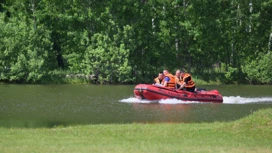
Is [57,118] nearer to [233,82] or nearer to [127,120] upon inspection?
[127,120]

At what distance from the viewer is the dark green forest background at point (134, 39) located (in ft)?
149

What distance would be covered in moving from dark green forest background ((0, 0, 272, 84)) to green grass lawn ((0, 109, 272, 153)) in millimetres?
26410

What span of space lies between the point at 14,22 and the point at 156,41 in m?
10.7

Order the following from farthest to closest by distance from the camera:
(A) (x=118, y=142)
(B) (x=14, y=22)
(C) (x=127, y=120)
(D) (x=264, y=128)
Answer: (B) (x=14, y=22), (C) (x=127, y=120), (D) (x=264, y=128), (A) (x=118, y=142)

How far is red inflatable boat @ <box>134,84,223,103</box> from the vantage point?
3156 cm

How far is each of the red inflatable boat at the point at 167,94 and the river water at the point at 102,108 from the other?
0.34 metres

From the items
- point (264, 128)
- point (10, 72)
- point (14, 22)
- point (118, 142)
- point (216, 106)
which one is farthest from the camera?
point (14, 22)

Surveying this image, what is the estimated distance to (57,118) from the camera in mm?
23406

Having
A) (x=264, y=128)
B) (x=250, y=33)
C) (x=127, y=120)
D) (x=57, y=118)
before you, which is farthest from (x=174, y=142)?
(x=250, y=33)

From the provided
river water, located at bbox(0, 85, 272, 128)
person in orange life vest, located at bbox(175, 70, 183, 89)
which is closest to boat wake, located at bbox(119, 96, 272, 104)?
river water, located at bbox(0, 85, 272, 128)

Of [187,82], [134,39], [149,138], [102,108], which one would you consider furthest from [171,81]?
[149,138]

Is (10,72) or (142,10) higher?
(142,10)

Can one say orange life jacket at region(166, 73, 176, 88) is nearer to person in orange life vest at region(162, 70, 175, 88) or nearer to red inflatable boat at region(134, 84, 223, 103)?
person in orange life vest at region(162, 70, 175, 88)

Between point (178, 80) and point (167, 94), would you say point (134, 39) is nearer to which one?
point (178, 80)
